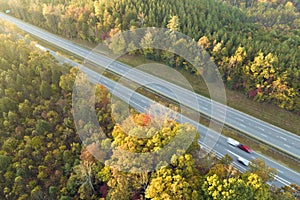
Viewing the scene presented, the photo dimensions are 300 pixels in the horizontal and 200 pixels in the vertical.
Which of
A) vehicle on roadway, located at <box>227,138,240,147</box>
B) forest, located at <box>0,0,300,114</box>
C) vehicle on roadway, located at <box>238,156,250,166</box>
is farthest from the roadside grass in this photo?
vehicle on roadway, located at <box>238,156,250,166</box>

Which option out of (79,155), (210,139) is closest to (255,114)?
(210,139)

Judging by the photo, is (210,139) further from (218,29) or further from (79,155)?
(218,29)

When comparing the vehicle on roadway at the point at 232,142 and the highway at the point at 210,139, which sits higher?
the vehicle on roadway at the point at 232,142

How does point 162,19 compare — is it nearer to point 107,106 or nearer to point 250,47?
point 250,47

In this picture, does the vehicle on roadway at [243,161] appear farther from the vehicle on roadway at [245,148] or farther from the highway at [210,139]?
the vehicle on roadway at [245,148]

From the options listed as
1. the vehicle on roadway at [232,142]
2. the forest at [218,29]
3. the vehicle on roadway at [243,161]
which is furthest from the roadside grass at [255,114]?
the vehicle on roadway at [243,161]

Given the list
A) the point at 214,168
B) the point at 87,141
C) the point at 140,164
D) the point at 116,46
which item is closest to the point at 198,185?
the point at 214,168
